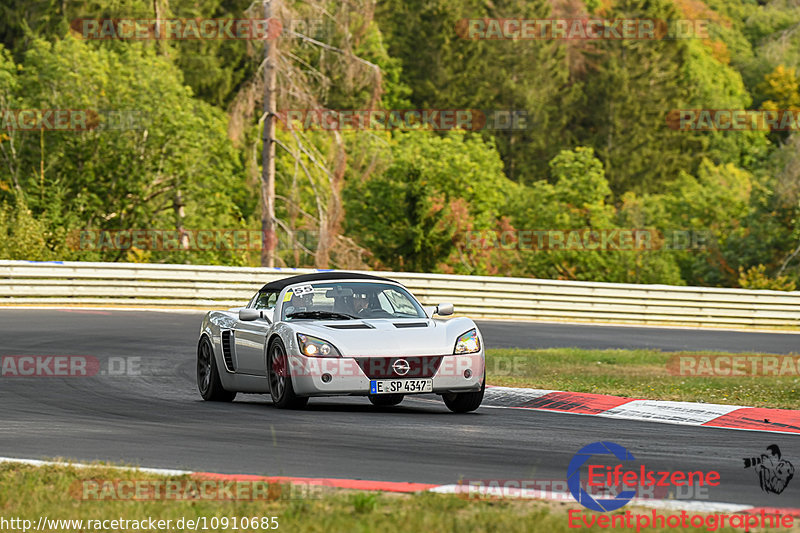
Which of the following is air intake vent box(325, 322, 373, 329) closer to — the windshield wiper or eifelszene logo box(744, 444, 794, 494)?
the windshield wiper

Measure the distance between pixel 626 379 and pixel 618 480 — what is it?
8.45 metres

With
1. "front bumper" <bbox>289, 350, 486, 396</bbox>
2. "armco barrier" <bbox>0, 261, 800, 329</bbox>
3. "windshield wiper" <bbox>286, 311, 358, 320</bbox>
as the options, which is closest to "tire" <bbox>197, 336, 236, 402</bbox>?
"windshield wiper" <bbox>286, 311, 358, 320</bbox>

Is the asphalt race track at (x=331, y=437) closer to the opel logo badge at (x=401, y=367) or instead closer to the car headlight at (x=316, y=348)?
the opel logo badge at (x=401, y=367)

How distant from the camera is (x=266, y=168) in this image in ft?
108

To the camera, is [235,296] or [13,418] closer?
[13,418]

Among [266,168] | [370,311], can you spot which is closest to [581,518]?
[370,311]

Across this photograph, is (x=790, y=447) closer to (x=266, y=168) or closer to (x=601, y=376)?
(x=601, y=376)

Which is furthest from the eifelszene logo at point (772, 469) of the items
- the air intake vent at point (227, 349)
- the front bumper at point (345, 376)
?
the air intake vent at point (227, 349)

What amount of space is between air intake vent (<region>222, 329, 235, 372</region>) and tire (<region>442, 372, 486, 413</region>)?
2.39 metres

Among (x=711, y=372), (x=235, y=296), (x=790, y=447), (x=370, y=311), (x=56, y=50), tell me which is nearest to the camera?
(x=790, y=447)

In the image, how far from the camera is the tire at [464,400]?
38.7 feet

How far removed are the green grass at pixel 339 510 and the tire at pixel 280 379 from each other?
14.0 feet

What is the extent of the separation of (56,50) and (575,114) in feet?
170

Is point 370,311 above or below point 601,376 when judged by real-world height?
above
